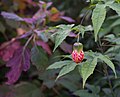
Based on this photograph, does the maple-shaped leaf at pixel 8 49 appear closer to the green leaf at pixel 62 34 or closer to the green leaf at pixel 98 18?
the green leaf at pixel 62 34

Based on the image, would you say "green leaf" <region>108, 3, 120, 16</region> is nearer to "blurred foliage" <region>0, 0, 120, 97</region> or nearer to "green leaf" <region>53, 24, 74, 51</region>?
"blurred foliage" <region>0, 0, 120, 97</region>

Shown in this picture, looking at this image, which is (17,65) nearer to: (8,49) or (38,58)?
(38,58)

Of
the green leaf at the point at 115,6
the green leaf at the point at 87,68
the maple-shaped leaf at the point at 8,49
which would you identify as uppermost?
the green leaf at the point at 115,6

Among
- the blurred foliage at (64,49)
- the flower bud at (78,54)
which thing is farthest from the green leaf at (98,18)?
the flower bud at (78,54)

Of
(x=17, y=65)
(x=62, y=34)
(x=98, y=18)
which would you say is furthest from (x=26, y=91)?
(x=98, y=18)

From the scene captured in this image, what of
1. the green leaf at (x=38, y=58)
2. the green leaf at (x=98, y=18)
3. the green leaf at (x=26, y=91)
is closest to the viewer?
the green leaf at (x=98, y=18)

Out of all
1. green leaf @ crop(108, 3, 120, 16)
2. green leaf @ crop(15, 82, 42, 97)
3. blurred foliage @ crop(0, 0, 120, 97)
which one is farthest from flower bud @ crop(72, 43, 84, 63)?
green leaf @ crop(15, 82, 42, 97)
